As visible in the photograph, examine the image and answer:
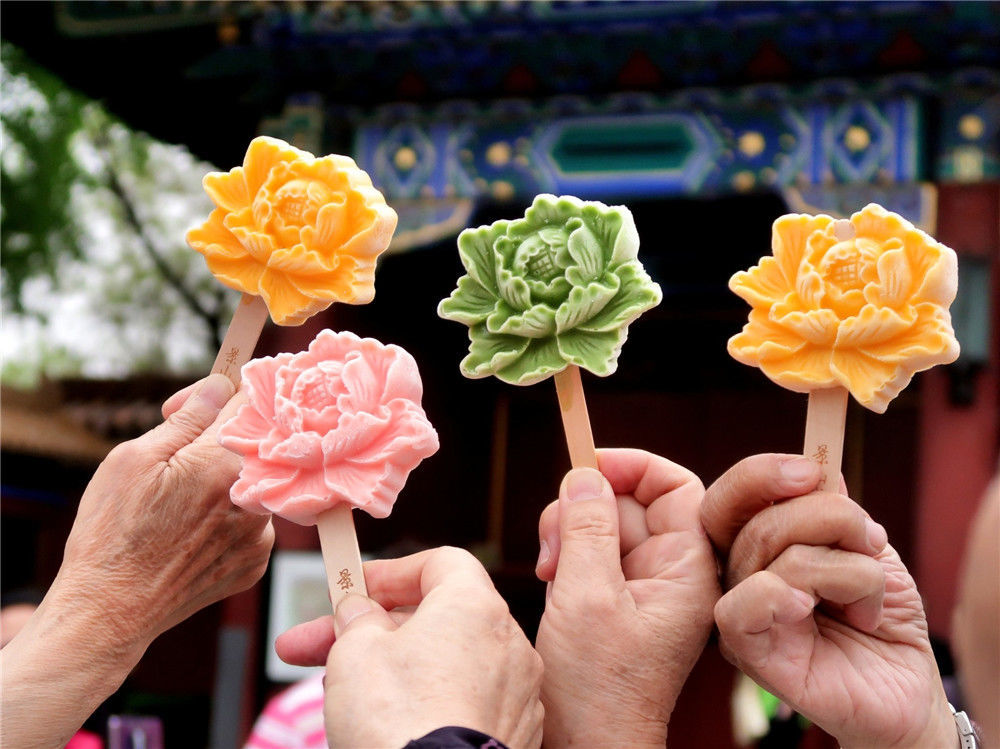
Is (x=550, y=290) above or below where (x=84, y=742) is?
above

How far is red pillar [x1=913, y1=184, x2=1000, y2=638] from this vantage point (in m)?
4.27

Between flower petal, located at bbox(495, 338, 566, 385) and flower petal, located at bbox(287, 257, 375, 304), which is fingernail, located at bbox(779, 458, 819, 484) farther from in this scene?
flower petal, located at bbox(287, 257, 375, 304)

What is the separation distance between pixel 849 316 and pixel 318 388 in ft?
2.36

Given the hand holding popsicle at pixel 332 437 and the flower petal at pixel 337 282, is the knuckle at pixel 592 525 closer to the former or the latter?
the hand holding popsicle at pixel 332 437

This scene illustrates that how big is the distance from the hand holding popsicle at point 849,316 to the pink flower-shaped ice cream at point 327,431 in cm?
47

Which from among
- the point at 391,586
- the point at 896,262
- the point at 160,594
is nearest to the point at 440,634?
the point at 391,586

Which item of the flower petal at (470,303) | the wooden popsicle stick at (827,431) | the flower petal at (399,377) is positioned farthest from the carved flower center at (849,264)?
the flower petal at (399,377)

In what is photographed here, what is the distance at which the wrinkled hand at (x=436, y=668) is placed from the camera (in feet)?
3.87

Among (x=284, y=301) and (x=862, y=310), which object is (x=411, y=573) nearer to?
(x=284, y=301)

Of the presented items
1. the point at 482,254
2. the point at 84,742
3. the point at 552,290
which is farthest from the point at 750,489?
the point at 84,742

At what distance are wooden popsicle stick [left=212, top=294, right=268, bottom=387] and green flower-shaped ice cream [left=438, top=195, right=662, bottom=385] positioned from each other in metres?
0.33

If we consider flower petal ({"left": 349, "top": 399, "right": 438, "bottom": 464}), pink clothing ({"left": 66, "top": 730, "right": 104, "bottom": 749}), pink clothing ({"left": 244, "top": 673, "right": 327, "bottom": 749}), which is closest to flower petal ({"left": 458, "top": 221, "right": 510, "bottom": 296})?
flower petal ({"left": 349, "top": 399, "right": 438, "bottom": 464})

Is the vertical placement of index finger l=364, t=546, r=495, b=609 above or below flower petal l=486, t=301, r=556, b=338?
below

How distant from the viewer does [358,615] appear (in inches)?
53.5
